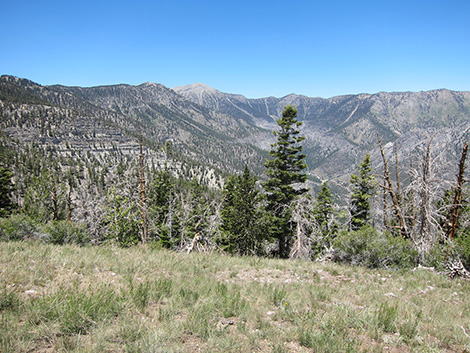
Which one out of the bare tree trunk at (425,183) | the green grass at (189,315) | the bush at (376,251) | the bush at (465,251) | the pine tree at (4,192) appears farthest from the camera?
the pine tree at (4,192)

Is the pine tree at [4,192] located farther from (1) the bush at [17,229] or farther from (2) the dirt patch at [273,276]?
(2) the dirt patch at [273,276]

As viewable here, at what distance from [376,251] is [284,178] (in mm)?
10909

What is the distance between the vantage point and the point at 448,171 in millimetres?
13117

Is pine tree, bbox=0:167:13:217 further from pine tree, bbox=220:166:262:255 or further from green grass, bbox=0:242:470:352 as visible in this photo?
green grass, bbox=0:242:470:352

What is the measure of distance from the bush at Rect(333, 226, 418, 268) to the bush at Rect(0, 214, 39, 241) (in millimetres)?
15197

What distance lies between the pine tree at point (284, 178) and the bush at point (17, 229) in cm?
1565

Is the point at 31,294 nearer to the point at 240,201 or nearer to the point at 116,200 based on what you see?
the point at 240,201

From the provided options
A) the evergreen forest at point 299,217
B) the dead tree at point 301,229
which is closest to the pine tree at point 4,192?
the evergreen forest at point 299,217

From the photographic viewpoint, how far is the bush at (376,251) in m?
11.0

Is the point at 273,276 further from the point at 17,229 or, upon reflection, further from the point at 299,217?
the point at 17,229

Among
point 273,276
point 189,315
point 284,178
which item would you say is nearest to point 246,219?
point 284,178

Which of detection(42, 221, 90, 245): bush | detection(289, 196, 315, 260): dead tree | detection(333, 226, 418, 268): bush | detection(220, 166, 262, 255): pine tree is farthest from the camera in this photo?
detection(220, 166, 262, 255): pine tree

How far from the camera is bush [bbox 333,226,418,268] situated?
11023 millimetres

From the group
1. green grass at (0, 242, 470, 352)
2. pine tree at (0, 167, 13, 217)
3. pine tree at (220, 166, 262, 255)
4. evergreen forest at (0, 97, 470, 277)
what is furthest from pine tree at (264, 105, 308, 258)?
pine tree at (0, 167, 13, 217)
